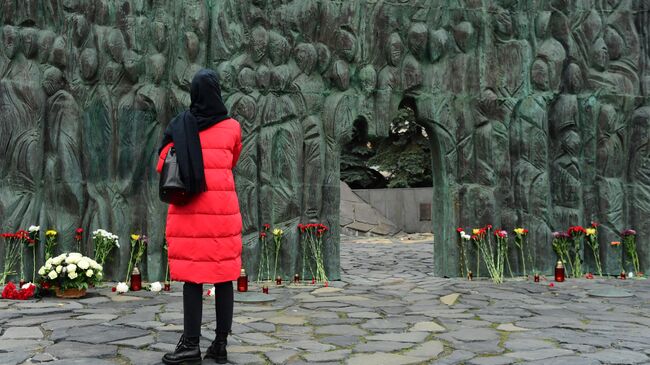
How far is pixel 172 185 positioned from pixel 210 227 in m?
0.33

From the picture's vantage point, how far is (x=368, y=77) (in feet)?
29.2

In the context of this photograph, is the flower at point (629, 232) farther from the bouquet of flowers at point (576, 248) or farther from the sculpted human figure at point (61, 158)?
the sculpted human figure at point (61, 158)

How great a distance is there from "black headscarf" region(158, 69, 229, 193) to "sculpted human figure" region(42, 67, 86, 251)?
4605 mm

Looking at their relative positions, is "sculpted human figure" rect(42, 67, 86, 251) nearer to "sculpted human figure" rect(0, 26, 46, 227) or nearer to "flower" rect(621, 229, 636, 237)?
"sculpted human figure" rect(0, 26, 46, 227)

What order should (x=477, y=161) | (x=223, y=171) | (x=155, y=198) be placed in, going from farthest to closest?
(x=477, y=161), (x=155, y=198), (x=223, y=171)

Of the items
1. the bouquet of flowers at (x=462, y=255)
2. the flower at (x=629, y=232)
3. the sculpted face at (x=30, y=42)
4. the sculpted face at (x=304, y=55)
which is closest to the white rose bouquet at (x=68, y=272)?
the sculpted face at (x=30, y=42)

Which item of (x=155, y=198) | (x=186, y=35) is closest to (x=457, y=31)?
(x=186, y=35)

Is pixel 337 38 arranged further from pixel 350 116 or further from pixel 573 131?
pixel 573 131

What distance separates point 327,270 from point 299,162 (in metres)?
1.41

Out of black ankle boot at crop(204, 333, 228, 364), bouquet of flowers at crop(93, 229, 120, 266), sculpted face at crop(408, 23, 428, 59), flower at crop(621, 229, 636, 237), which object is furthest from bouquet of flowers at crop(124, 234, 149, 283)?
flower at crop(621, 229, 636, 237)

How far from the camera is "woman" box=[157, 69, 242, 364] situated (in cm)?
400

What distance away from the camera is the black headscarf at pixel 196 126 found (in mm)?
3951

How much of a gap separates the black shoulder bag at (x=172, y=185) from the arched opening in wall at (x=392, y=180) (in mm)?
12747

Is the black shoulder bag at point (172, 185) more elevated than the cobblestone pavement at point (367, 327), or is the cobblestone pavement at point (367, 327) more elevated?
the black shoulder bag at point (172, 185)
